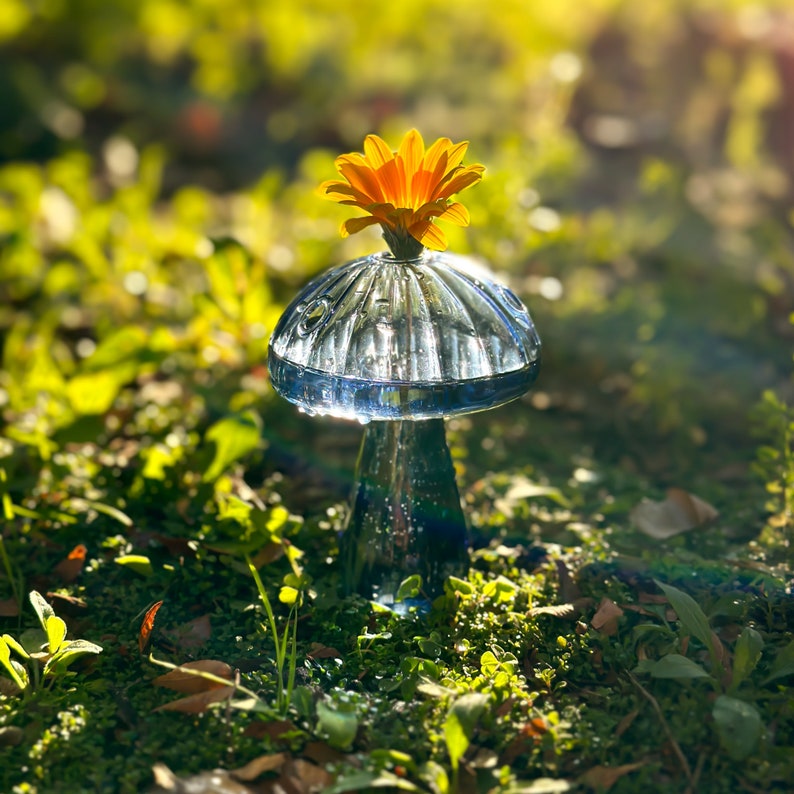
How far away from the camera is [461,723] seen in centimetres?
196

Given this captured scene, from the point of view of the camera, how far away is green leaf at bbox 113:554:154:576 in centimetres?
247

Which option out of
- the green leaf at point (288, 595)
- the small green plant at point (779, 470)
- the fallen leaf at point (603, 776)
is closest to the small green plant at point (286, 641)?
the green leaf at point (288, 595)

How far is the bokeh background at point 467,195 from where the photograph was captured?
140 inches

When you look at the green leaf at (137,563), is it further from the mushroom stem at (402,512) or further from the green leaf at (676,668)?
the green leaf at (676,668)

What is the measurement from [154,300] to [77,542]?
1691mm

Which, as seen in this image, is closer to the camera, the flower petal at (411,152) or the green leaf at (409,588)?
the flower petal at (411,152)

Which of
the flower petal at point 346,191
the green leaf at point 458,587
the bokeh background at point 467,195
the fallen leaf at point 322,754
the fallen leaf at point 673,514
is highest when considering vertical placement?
the bokeh background at point 467,195

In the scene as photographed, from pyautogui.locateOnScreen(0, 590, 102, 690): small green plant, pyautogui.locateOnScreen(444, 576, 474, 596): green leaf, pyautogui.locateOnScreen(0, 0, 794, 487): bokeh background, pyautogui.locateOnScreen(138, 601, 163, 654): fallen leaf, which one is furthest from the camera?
pyautogui.locateOnScreen(0, 0, 794, 487): bokeh background

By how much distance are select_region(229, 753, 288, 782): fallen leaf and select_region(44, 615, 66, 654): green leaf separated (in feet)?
1.64

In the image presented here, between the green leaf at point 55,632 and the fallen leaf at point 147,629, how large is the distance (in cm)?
18

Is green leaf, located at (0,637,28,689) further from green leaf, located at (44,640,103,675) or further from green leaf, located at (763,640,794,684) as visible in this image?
green leaf, located at (763,640,794,684)

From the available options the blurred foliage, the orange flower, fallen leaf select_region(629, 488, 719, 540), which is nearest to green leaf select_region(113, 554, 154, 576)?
the blurred foliage

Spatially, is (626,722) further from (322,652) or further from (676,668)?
(322,652)

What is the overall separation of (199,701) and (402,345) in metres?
0.86
